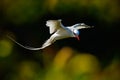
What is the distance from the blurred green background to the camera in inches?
52.8

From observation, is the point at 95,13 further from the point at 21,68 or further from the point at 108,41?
the point at 21,68

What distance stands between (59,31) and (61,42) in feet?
0.30

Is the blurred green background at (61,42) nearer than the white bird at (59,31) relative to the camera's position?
No

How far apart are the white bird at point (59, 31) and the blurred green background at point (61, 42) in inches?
0.6

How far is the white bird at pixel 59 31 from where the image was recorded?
4.06ft

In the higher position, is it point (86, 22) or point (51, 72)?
point (86, 22)

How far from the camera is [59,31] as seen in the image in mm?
1260

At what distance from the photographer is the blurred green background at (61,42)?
4.40 ft

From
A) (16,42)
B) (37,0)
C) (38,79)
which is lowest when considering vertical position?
(38,79)

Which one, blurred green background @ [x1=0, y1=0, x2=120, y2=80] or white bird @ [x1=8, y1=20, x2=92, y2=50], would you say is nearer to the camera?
white bird @ [x1=8, y1=20, x2=92, y2=50]

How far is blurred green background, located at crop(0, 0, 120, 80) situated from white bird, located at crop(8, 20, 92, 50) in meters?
0.01

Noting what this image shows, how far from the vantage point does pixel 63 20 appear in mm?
1337

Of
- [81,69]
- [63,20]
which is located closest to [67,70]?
[81,69]

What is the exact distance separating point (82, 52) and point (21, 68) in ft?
0.57
